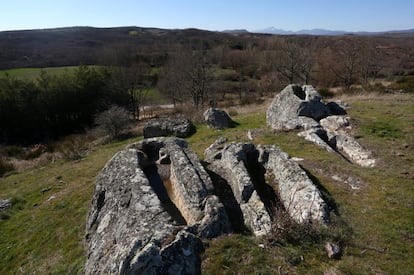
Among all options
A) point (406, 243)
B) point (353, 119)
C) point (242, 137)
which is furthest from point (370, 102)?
point (406, 243)

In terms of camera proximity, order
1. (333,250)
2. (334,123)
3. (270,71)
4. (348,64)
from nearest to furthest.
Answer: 1. (333,250)
2. (334,123)
3. (348,64)
4. (270,71)

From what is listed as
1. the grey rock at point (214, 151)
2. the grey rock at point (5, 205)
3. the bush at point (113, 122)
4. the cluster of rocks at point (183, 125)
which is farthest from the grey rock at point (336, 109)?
the grey rock at point (5, 205)

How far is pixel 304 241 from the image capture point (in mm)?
7762

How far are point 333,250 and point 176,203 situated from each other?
Answer: 5382 millimetres

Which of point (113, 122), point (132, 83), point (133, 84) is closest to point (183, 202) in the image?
point (113, 122)

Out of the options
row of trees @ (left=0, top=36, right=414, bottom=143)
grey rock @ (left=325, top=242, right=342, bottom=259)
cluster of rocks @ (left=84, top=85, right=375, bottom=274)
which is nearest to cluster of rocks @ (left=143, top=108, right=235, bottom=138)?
cluster of rocks @ (left=84, top=85, right=375, bottom=274)

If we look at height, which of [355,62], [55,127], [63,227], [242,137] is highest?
[355,62]

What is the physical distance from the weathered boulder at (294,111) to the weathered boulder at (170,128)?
670 cm

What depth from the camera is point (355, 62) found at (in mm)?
49344

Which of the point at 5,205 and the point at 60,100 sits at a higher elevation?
the point at 60,100

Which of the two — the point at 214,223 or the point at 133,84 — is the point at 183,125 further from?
the point at 133,84

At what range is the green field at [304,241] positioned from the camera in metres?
7.19

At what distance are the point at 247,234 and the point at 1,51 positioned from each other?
10732cm

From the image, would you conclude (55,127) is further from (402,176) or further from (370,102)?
(402,176)
